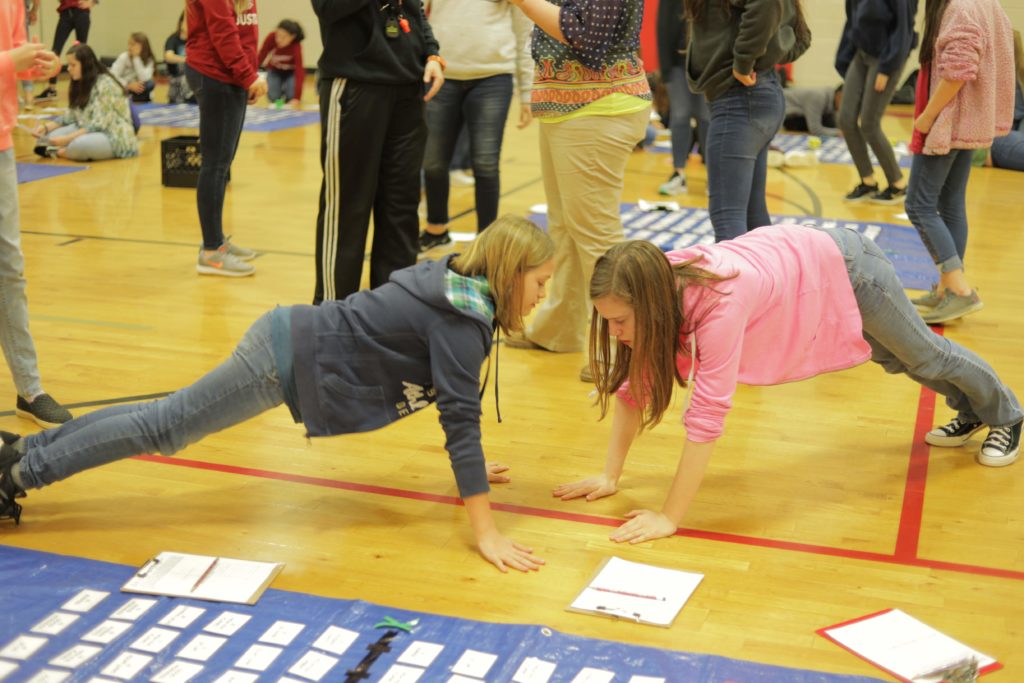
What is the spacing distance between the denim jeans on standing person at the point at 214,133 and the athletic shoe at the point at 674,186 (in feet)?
10.3

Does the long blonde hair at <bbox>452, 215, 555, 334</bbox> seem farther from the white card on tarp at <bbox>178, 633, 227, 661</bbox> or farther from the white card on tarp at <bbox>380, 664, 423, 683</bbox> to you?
the white card on tarp at <bbox>178, 633, 227, 661</bbox>

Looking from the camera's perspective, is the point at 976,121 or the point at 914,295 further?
the point at 914,295

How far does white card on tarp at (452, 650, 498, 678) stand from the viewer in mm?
2143

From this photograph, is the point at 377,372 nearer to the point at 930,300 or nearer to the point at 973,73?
the point at 973,73

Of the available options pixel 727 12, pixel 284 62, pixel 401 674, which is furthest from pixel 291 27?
pixel 401 674

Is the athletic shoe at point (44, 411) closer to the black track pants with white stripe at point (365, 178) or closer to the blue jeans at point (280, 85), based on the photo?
the black track pants with white stripe at point (365, 178)

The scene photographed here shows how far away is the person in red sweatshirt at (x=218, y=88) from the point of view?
15.5 feet

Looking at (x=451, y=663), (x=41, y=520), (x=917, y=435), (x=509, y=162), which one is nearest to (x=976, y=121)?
(x=917, y=435)

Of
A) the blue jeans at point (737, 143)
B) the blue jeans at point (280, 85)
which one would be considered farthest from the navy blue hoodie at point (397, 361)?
the blue jeans at point (280, 85)

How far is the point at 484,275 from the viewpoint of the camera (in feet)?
8.46

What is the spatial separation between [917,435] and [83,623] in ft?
7.93

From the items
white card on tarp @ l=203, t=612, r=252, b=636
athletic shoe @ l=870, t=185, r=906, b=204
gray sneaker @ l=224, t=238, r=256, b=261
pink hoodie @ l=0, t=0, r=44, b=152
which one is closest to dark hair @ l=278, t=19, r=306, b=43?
athletic shoe @ l=870, t=185, r=906, b=204

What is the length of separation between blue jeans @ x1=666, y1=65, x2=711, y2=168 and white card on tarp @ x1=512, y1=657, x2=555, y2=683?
17.5 ft

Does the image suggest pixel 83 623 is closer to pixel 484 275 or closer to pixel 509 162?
pixel 484 275
